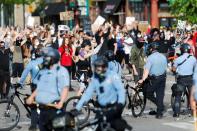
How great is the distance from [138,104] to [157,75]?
2.92 ft

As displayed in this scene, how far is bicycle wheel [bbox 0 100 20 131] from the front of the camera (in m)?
14.5

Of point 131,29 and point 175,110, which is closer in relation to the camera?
point 175,110

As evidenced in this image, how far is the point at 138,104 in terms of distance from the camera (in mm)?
16547

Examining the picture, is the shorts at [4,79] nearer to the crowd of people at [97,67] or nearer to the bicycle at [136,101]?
the crowd of people at [97,67]

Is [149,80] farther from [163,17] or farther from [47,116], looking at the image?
[163,17]

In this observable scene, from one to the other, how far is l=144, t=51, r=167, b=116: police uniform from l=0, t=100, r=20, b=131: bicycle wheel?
327 centimetres

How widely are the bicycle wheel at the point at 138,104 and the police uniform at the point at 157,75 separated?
0.24 meters

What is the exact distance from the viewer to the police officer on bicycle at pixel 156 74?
1599cm

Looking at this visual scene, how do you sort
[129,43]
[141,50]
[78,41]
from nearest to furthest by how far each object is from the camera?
[141,50] → [78,41] → [129,43]

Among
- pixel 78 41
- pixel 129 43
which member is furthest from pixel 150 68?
pixel 129 43

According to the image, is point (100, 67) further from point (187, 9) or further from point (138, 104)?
point (187, 9)

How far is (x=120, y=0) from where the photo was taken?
5903cm

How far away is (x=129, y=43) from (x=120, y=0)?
95.0 ft

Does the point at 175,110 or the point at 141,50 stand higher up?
the point at 141,50
